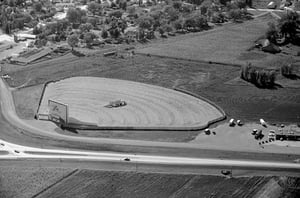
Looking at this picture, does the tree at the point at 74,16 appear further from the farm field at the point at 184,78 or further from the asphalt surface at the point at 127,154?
the asphalt surface at the point at 127,154

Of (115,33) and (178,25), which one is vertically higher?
(178,25)

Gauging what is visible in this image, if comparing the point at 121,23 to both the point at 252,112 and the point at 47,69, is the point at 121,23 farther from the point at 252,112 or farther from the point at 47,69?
the point at 252,112

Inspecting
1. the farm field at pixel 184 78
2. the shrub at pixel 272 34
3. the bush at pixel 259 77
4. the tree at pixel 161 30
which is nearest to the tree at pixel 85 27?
the tree at pixel 161 30

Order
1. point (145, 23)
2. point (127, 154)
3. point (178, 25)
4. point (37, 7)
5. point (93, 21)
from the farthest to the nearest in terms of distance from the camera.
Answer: point (37, 7) → point (93, 21) → point (145, 23) → point (178, 25) → point (127, 154)

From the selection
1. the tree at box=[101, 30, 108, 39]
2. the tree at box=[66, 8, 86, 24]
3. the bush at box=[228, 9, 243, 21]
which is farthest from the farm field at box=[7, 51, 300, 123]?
the bush at box=[228, 9, 243, 21]

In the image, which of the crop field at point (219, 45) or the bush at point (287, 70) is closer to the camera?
the bush at point (287, 70)

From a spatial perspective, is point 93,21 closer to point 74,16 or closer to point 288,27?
point 74,16

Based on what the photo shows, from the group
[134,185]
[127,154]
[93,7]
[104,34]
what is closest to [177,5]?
[93,7]
